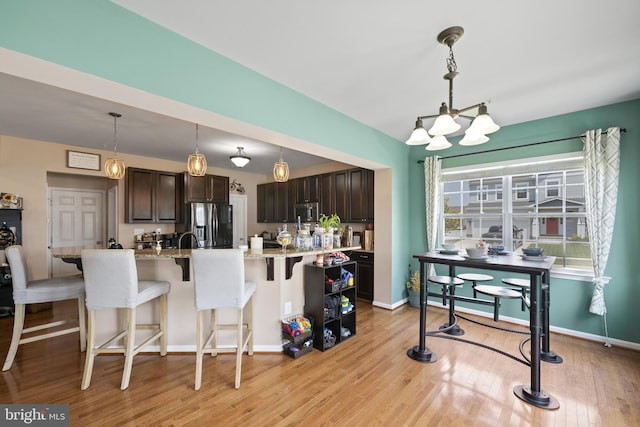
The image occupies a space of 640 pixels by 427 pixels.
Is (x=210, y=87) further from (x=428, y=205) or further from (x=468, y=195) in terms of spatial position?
(x=468, y=195)

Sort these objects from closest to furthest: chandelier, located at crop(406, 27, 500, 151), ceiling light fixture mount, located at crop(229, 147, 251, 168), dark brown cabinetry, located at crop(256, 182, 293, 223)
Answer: chandelier, located at crop(406, 27, 500, 151)
ceiling light fixture mount, located at crop(229, 147, 251, 168)
dark brown cabinetry, located at crop(256, 182, 293, 223)

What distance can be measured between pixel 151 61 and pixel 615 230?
467 centimetres

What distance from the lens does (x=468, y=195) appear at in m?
4.07

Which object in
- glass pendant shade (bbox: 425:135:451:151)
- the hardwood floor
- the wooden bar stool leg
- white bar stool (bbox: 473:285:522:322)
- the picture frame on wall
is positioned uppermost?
the picture frame on wall

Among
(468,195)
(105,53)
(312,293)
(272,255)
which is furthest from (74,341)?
(468,195)

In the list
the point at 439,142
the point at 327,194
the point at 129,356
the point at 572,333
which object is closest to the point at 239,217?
the point at 327,194

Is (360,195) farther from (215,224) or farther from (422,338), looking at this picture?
(215,224)

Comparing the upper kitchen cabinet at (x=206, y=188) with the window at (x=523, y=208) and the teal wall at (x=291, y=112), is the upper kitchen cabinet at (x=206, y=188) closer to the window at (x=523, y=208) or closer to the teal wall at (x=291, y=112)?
the teal wall at (x=291, y=112)

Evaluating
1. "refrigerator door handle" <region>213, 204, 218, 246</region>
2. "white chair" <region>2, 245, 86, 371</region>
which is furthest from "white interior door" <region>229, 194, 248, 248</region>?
"white chair" <region>2, 245, 86, 371</region>

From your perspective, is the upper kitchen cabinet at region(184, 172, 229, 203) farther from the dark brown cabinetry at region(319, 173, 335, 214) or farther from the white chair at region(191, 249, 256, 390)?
the white chair at region(191, 249, 256, 390)

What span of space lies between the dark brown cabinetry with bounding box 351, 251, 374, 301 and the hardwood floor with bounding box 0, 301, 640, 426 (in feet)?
5.01

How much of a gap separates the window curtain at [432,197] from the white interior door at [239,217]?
431 cm

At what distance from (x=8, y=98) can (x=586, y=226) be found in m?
6.44

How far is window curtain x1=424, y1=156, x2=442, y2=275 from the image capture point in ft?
13.6
